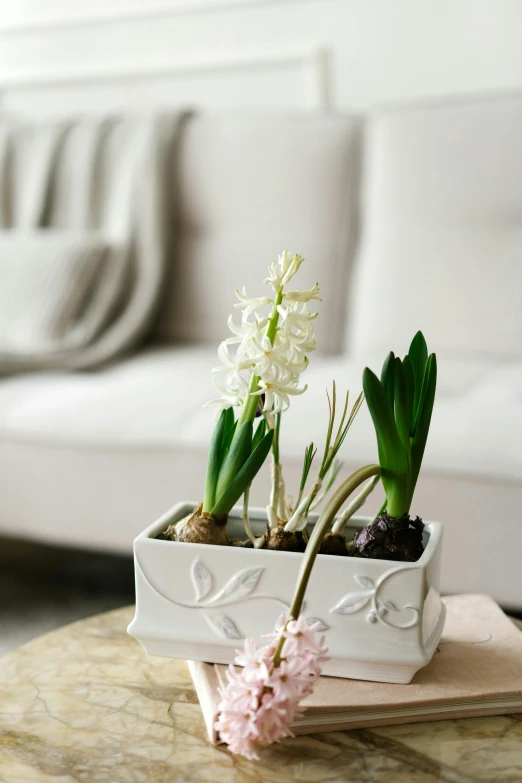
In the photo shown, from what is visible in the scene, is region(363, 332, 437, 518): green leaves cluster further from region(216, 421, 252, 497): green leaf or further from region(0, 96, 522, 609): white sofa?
region(0, 96, 522, 609): white sofa

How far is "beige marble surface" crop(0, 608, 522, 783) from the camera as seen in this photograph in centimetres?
51

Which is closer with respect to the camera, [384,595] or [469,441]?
[384,595]

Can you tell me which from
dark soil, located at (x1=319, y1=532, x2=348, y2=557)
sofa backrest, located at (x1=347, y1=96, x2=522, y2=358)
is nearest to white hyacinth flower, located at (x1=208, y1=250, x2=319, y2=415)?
dark soil, located at (x1=319, y1=532, x2=348, y2=557)

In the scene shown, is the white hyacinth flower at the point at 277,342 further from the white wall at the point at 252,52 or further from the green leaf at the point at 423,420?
the white wall at the point at 252,52

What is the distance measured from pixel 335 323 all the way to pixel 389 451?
1153 mm

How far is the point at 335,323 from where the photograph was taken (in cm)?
174

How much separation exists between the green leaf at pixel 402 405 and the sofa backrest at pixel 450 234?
102 centimetres

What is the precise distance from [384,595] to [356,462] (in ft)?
1.95

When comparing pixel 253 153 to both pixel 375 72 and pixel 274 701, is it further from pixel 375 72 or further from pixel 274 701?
pixel 274 701

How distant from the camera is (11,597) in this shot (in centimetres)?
155

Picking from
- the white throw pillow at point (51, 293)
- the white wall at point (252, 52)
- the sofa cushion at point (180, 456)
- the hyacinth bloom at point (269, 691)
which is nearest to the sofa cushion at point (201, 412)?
the sofa cushion at point (180, 456)

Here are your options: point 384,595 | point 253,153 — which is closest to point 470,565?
point 384,595

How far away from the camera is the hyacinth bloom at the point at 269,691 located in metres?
0.48

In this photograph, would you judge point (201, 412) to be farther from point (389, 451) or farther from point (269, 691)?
point (269, 691)
